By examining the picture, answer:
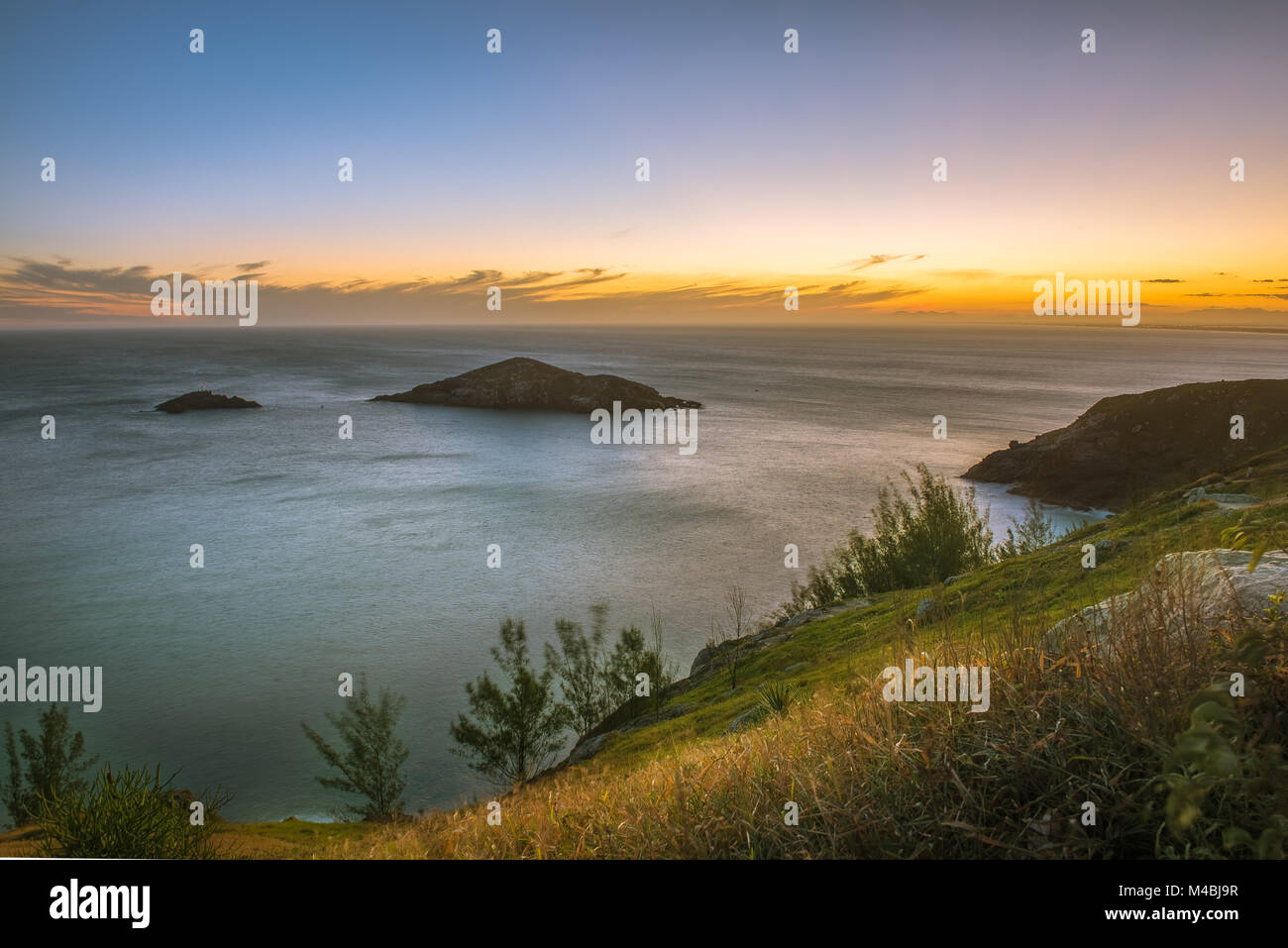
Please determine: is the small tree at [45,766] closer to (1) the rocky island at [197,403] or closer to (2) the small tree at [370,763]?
(2) the small tree at [370,763]

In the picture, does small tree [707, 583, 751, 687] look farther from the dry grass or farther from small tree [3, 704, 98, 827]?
small tree [3, 704, 98, 827]

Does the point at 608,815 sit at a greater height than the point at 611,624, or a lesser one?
greater

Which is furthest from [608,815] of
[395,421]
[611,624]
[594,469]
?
[395,421]

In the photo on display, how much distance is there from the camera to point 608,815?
454 centimetres

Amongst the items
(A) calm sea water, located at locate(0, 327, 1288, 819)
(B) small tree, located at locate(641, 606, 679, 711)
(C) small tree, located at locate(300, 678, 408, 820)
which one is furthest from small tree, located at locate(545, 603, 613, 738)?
(C) small tree, located at locate(300, 678, 408, 820)

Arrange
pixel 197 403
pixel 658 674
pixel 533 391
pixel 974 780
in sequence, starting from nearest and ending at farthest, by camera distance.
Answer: pixel 974 780, pixel 658 674, pixel 197 403, pixel 533 391

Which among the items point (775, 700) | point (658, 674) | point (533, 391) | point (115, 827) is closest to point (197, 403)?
point (533, 391)

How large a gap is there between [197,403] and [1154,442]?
9290 centimetres

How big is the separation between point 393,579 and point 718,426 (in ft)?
160

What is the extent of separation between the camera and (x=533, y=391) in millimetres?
95375

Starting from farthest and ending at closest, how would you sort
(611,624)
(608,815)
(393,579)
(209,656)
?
(393,579) → (611,624) → (209,656) → (608,815)

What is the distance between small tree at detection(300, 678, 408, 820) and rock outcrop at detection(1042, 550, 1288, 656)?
16873 mm

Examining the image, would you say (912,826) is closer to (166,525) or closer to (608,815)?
(608,815)

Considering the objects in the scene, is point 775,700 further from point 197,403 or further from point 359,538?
point 197,403
